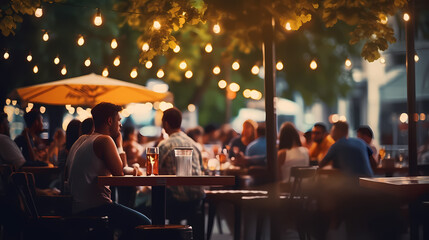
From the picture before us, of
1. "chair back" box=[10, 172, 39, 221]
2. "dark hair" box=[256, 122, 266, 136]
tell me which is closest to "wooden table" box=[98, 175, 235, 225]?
"chair back" box=[10, 172, 39, 221]

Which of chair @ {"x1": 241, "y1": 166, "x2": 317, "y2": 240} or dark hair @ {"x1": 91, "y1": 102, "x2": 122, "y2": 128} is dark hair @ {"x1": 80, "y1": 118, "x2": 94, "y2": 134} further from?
chair @ {"x1": 241, "y1": 166, "x2": 317, "y2": 240}

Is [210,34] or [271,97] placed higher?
[210,34]

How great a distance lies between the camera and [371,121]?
42.6 metres

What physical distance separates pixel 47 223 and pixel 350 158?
16.5ft

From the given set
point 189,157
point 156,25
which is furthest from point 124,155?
point 189,157

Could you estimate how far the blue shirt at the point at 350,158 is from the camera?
416 inches

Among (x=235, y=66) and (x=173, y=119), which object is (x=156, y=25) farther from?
(x=235, y=66)

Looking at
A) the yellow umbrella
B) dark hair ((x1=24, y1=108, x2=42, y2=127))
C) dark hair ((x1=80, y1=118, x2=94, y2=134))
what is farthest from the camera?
the yellow umbrella

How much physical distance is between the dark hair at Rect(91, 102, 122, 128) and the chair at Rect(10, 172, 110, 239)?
78 cm

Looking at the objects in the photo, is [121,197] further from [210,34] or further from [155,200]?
[210,34]

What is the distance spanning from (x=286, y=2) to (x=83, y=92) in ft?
18.8

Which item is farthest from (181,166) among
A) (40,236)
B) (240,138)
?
(240,138)

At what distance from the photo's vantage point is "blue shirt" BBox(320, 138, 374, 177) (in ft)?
34.7

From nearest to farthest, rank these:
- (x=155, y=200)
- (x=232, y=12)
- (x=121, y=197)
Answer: (x=155, y=200)
(x=232, y=12)
(x=121, y=197)
